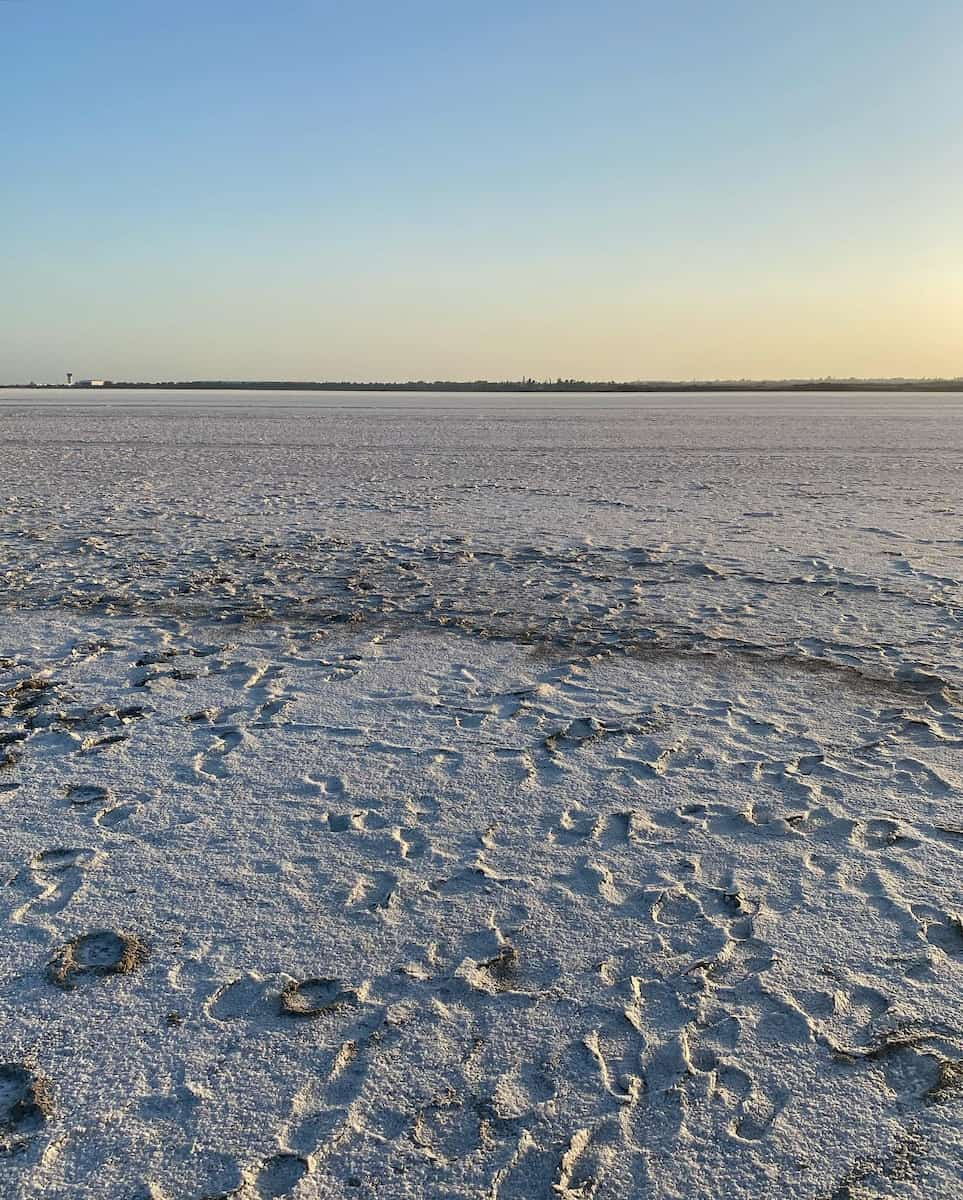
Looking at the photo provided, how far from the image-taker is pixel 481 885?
3.41m

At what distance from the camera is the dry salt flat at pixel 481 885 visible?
2309 mm

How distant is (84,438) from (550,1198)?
1001 inches

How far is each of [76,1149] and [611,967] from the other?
1.53m

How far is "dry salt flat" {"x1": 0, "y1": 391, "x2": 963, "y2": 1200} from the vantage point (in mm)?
2309

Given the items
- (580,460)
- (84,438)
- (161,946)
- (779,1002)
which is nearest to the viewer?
(779,1002)

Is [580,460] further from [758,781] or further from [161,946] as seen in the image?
[161,946]

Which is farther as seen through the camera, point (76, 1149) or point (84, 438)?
point (84, 438)

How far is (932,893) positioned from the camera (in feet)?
11.0

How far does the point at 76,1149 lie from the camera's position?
7.41 feet

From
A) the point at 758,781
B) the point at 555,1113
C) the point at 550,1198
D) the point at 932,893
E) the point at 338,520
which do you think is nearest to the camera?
the point at 550,1198

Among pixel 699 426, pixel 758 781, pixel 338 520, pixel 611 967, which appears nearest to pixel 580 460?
pixel 338 520

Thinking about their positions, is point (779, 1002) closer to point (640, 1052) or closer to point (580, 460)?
point (640, 1052)

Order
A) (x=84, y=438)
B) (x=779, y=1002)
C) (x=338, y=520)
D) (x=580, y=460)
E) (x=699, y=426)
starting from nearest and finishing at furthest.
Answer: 1. (x=779, y=1002)
2. (x=338, y=520)
3. (x=580, y=460)
4. (x=84, y=438)
5. (x=699, y=426)

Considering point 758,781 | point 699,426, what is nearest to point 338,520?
point 758,781
